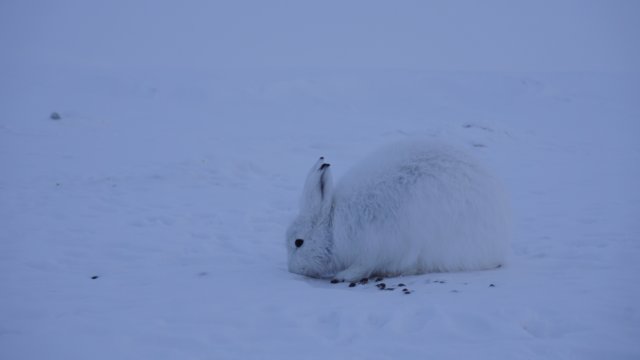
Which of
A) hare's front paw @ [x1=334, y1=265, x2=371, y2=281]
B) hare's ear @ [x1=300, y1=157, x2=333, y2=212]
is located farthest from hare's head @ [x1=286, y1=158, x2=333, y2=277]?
hare's front paw @ [x1=334, y1=265, x2=371, y2=281]

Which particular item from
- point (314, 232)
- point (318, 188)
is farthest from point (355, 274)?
point (318, 188)

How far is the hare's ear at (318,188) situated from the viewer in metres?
5.18

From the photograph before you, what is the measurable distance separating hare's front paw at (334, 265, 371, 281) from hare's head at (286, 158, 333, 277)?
0.22 metres

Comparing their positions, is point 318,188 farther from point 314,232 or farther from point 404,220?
point 404,220

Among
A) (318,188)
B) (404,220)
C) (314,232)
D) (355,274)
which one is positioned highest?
(318,188)

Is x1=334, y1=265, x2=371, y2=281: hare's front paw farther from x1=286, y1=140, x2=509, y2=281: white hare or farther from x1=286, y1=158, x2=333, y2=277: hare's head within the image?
x1=286, y1=158, x2=333, y2=277: hare's head

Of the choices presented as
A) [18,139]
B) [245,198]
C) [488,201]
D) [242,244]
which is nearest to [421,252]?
[488,201]

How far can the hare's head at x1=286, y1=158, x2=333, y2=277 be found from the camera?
529 centimetres

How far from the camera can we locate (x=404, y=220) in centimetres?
495

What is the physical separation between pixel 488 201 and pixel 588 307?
1369 mm

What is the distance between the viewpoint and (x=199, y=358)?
3.27m

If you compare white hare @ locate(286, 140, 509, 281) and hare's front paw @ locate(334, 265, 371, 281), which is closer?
white hare @ locate(286, 140, 509, 281)

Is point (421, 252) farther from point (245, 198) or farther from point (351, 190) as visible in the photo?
point (245, 198)

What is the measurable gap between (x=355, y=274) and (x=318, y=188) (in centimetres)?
82
